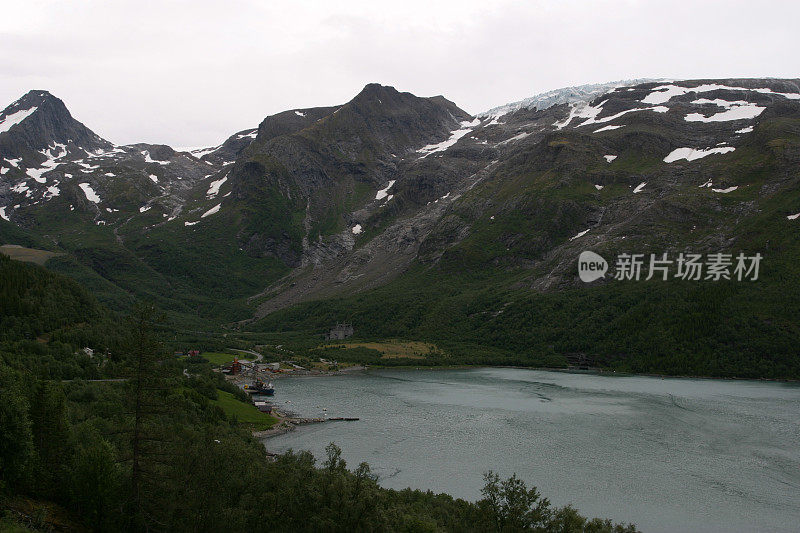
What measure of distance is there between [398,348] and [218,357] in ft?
148

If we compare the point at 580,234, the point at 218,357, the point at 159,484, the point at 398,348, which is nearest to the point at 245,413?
the point at 159,484

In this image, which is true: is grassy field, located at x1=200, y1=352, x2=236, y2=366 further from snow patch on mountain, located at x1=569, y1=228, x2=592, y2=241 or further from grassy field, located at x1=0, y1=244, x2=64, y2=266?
snow patch on mountain, located at x1=569, y1=228, x2=592, y2=241

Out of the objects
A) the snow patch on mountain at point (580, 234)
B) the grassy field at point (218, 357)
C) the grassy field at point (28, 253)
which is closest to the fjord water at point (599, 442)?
the grassy field at point (218, 357)

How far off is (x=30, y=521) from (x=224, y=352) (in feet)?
367

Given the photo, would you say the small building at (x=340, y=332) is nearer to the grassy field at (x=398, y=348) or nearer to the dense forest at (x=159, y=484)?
the grassy field at (x=398, y=348)

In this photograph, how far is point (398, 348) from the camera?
145m

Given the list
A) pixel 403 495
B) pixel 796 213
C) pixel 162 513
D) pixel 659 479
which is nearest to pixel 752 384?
pixel 796 213

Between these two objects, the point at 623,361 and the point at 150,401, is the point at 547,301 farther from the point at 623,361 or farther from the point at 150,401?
the point at 150,401

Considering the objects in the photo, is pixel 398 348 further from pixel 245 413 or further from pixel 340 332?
pixel 245 413

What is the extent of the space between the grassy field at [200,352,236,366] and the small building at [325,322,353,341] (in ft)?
138

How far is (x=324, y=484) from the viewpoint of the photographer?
29.1 meters

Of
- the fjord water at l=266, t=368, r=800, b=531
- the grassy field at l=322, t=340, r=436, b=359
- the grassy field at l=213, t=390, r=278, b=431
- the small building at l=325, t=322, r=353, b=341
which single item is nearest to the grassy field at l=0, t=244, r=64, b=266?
the small building at l=325, t=322, r=353, b=341

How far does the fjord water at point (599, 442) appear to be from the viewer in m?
45.2

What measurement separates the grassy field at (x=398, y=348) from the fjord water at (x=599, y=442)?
3606 centimetres
